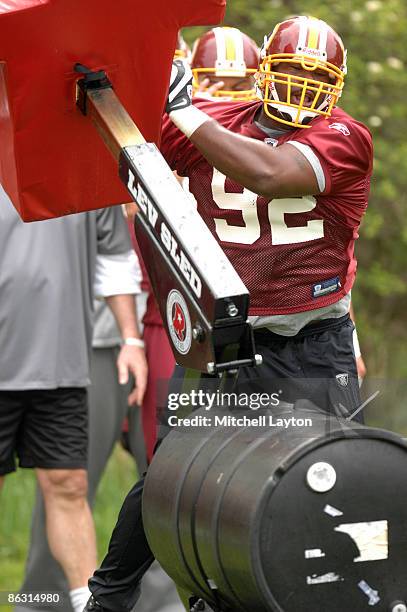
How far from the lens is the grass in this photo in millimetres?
6344

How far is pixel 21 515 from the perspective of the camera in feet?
22.6

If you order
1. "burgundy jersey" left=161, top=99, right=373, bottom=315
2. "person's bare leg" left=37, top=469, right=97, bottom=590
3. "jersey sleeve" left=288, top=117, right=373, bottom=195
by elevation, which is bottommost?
"person's bare leg" left=37, top=469, right=97, bottom=590

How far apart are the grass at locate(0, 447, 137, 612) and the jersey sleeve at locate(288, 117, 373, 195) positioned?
9.10ft

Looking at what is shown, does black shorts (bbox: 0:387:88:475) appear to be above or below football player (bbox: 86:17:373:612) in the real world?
below

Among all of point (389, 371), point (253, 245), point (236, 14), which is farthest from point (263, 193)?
point (389, 371)

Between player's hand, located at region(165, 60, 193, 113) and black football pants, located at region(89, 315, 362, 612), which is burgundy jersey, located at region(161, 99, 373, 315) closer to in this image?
black football pants, located at region(89, 315, 362, 612)

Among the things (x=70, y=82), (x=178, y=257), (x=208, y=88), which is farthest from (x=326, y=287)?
(x=208, y=88)

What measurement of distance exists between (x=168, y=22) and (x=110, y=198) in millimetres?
575

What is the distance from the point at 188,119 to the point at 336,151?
1.50ft

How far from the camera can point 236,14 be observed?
7.95 metres

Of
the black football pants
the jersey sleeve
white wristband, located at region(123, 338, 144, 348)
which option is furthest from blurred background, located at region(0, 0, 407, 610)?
the jersey sleeve

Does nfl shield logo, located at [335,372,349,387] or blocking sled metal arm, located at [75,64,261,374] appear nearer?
blocking sled metal arm, located at [75,64,261,374]

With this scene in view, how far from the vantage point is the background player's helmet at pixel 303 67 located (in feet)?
13.3

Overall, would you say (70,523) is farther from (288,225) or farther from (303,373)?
(288,225)
